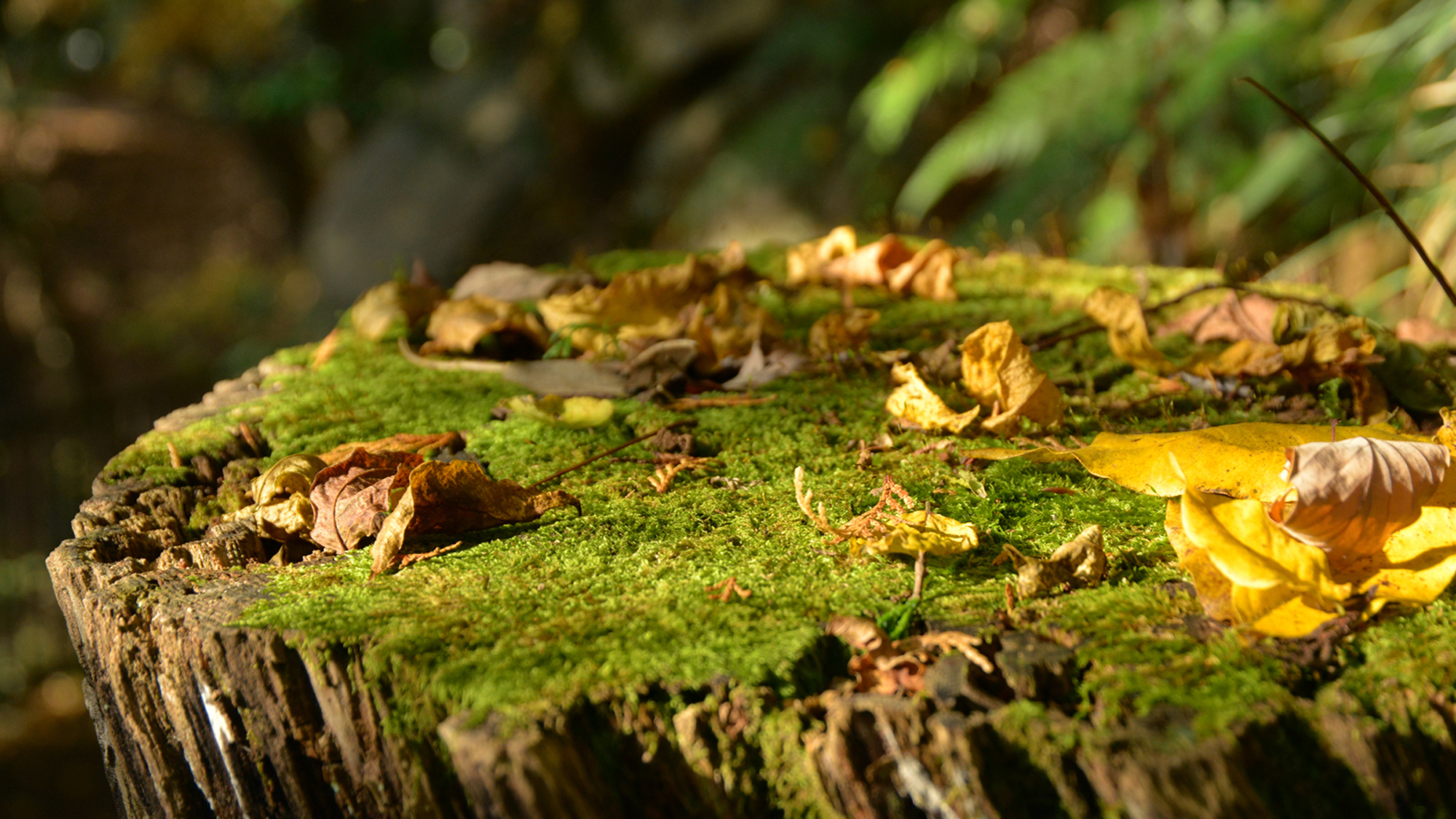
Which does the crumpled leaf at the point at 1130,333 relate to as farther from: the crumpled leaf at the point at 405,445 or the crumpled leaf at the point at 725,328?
the crumpled leaf at the point at 405,445

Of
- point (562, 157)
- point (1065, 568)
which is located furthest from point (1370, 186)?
point (562, 157)

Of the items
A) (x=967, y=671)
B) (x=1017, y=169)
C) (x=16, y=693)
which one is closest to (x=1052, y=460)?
(x=967, y=671)

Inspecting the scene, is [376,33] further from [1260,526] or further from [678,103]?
[1260,526]

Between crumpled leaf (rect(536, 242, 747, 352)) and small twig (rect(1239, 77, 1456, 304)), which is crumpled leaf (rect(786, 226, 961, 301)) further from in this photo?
small twig (rect(1239, 77, 1456, 304))

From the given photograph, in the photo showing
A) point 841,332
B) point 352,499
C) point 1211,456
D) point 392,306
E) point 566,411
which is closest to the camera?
point 1211,456

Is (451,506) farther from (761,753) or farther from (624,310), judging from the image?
(624,310)

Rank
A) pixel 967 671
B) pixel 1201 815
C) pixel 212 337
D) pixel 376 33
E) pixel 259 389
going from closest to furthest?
1. pixel 1201 815
2. pixel 967 671
3. pixel 259 389
4. pixel 376 33
5. pixel 212 337

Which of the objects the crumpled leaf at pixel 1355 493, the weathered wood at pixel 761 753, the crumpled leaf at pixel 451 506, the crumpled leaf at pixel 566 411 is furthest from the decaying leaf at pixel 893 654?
the crumpled leaf at pixel 566 411
